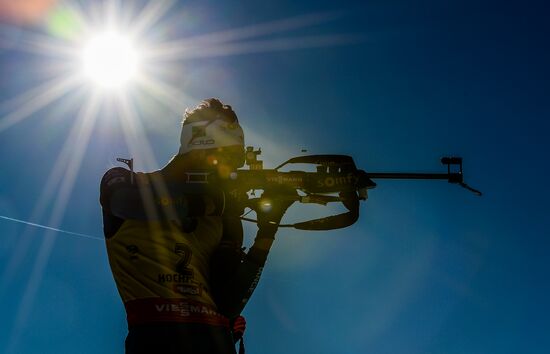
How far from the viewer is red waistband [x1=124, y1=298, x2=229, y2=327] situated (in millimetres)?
5691

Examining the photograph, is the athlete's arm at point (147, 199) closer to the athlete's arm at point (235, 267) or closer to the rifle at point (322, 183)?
the athlete's arm at point (235, 267)

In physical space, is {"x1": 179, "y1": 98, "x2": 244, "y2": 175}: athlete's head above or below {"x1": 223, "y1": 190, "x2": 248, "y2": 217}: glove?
above

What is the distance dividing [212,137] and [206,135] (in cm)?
8

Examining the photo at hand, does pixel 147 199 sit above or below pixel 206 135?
below

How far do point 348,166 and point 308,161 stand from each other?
610 mm

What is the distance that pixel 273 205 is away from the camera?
7.78 metres

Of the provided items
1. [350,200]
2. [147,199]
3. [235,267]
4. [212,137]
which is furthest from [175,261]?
[350,200]

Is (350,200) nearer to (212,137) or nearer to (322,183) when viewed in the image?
(322,183)

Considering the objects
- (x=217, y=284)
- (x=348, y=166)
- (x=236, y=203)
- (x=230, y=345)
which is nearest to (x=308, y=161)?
(x=348, y=166)

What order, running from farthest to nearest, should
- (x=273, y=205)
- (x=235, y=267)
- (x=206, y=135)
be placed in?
(x=273, y=205) < (x=206, y=135) < (x=235, y=267)

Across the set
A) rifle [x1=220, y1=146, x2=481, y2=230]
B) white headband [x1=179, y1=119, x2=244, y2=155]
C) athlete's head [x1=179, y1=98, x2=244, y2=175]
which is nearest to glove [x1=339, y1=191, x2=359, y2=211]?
rifle [x1=220, y1=146, x2=481, y2=230]

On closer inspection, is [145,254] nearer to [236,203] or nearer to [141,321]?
[141,321]

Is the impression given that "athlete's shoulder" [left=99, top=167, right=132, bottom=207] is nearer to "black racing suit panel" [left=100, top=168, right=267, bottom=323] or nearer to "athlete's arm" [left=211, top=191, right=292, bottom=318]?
"black racing suit panel" [left=100, top=168, right=267, bottom=323]

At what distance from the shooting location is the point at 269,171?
7996 mm
